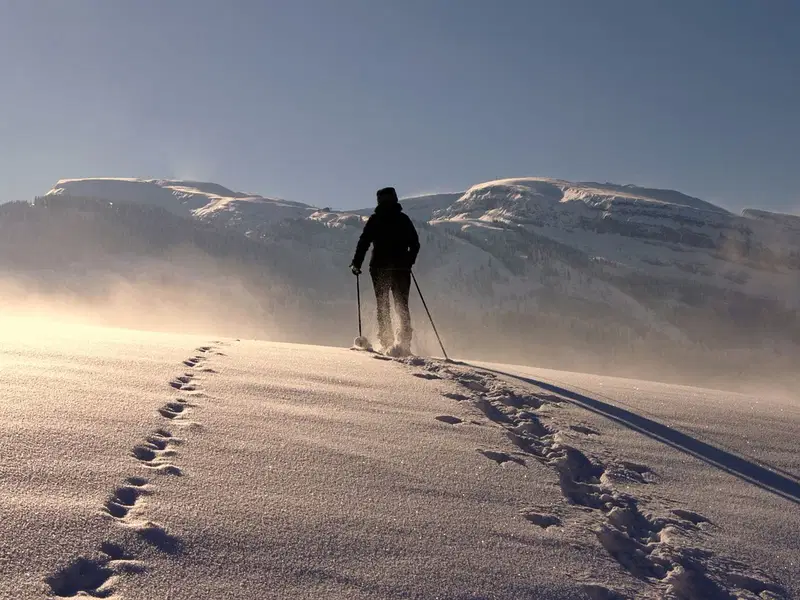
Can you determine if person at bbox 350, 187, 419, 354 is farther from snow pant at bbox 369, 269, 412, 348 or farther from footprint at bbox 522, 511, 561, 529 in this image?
footprint at bbox 522, 511, 561, 529

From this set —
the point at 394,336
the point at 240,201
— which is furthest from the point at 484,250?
the point at 394,336

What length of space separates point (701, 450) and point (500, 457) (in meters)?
1.62

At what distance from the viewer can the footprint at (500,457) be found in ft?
12.3

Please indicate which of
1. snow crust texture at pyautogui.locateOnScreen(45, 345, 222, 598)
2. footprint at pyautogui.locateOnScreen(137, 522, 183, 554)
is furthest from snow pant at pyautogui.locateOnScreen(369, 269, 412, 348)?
footprint at pyautogui.locateOnScreen(137, 522, 183, 554)

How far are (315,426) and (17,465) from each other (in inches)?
64.6

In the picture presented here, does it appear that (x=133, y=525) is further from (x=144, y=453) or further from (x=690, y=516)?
(x=690, y=516)

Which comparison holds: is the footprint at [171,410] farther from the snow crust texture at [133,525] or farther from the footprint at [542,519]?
the footprint at [542,519]

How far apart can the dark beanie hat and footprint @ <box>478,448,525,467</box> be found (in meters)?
6.25

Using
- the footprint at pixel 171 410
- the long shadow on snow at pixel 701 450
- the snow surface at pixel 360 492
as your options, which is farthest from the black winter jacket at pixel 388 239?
the footprint at pixel 171 410

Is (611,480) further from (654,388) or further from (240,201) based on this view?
(240,201)

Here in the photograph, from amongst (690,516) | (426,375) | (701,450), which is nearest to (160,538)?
(690,516)

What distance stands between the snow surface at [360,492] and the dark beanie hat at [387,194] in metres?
4.74

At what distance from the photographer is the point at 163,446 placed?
10.5 feet

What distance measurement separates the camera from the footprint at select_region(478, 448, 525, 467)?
3748 millimetres
